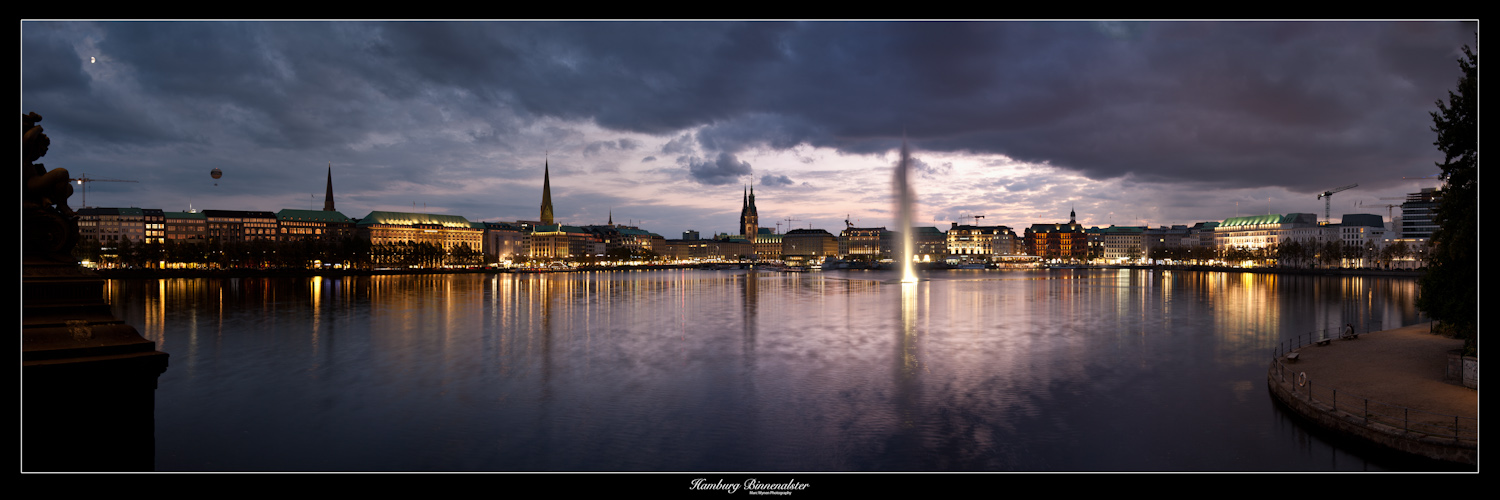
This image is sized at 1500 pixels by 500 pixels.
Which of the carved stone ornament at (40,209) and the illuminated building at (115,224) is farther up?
the illuminated building at (115,224)

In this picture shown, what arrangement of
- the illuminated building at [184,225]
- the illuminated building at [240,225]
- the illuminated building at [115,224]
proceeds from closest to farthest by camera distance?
the illuminated building at [115,224]
the illuminated building at [184,225]
the illuminated building at [240,225]

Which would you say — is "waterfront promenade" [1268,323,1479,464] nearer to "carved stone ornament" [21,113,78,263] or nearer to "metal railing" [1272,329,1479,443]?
"metal railing" [1272,329,1479,443]

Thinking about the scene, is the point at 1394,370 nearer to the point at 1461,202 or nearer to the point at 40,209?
the point at 1461,202

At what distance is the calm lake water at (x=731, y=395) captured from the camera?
15219 mm

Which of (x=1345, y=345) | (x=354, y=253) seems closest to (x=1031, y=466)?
(x=1345, y=345)

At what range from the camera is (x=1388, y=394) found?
16062mm

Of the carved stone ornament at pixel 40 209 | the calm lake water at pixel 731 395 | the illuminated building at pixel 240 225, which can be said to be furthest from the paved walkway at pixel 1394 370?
the illuminated building at pixel 240 225

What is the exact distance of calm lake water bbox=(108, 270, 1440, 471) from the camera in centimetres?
1522

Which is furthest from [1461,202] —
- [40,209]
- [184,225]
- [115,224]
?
[184,225]

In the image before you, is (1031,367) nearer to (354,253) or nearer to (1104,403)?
(1104,403)

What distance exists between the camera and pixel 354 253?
137m

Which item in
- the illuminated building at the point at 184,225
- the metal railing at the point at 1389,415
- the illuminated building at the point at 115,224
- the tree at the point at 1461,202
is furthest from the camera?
the illuminated building at the point at 184,225

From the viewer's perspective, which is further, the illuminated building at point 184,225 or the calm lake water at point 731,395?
the illuminated building at point 184,225

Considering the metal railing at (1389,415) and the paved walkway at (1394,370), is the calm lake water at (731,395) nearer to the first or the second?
the metal railing at (1389,415)
